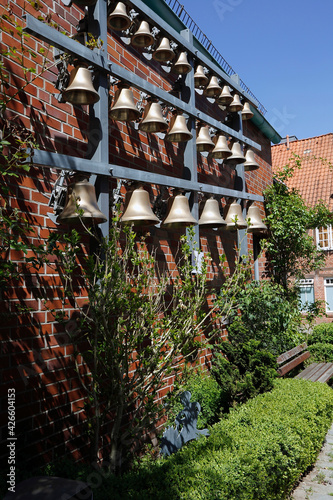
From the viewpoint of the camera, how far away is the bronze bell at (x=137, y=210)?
142 inches

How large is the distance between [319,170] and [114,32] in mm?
16021

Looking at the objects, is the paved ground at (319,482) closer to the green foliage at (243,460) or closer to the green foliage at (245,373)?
the green foliage at (243,460)

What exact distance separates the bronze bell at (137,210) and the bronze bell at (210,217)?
4.69 feet

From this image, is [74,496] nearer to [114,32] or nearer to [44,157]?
[44,157]

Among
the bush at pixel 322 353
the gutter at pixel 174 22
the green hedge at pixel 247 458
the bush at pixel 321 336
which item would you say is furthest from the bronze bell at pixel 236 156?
the bush at pixel 321 336

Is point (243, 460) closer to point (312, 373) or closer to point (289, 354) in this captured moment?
point (289, 354)

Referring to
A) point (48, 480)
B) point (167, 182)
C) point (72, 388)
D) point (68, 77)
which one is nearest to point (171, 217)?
point (167, 182)

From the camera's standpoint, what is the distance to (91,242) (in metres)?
3.48

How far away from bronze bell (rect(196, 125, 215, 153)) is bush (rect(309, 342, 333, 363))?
16.4 ft

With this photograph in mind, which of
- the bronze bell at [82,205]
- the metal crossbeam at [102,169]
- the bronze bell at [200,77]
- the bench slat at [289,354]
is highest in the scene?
the bronze bell at [200,77]

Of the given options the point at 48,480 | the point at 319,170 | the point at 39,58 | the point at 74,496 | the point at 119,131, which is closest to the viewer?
the point at 74,496

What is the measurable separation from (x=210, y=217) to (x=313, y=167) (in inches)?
601

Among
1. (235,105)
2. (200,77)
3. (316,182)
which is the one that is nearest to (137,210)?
(200,77)

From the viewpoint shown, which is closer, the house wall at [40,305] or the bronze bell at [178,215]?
the house wall at [40,305]
